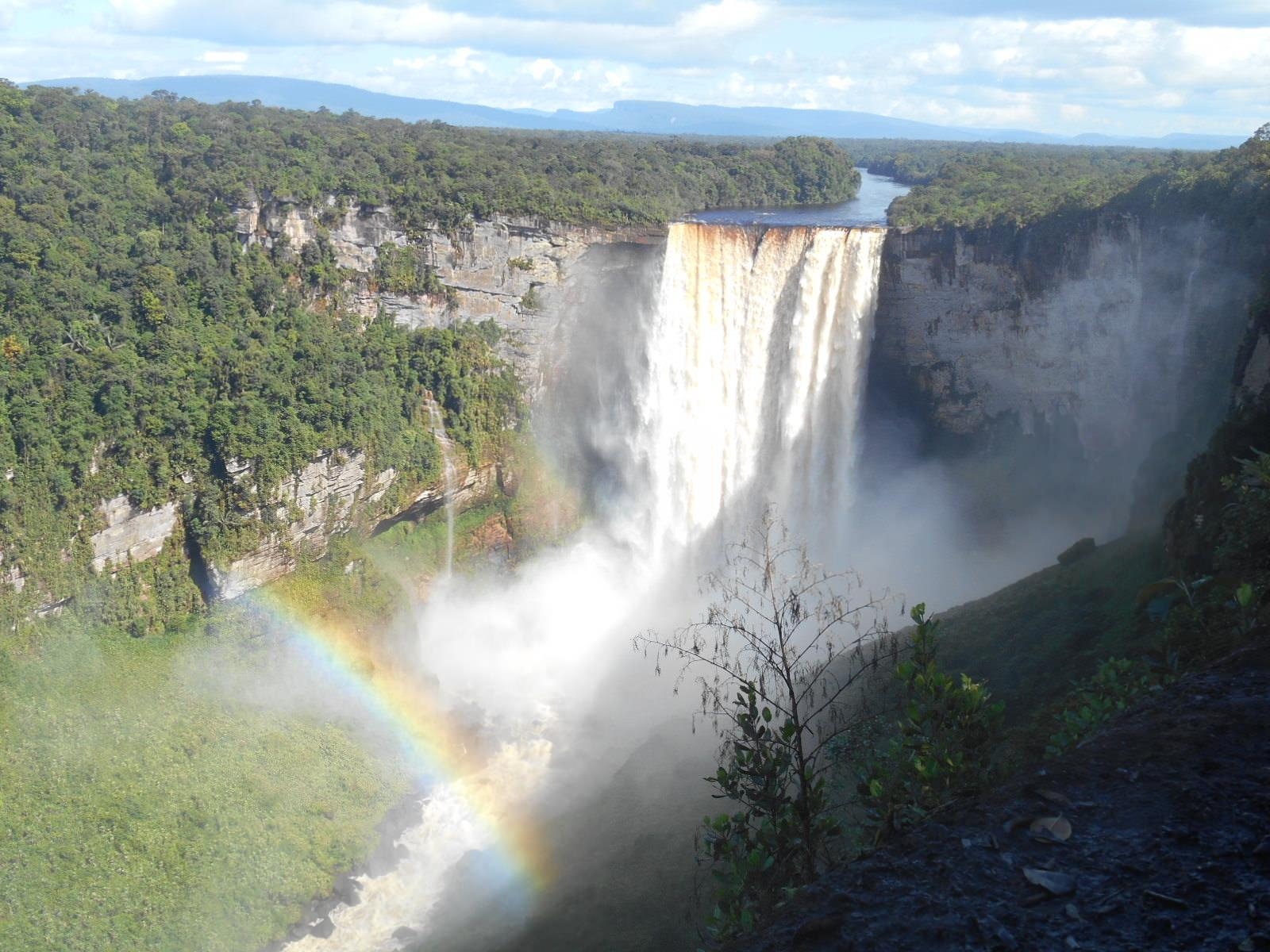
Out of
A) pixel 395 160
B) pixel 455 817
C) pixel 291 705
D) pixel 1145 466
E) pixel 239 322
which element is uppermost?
pixel 395 160

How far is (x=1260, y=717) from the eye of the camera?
6.69m

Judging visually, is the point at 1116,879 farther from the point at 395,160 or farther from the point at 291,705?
the point at 395,160

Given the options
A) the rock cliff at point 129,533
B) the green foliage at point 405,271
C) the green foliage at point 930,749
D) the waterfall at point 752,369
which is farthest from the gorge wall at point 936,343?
the green foliage at point 930,749

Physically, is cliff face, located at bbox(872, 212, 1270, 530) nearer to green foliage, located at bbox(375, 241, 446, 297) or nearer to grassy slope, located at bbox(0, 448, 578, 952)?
green foliage, located at bbox(375, 241, 446, 297)

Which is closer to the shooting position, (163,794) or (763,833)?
(763,833)

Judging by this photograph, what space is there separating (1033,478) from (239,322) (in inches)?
870

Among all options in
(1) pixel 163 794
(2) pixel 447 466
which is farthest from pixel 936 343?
(1) pixel 163 794

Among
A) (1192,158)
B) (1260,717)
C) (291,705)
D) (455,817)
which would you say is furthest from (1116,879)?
(1192,158)

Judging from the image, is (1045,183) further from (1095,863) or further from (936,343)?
(1095,863)

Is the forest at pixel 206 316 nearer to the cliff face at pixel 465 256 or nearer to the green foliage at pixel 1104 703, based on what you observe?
the cliff face at pixel 465 256

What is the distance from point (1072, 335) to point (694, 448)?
35.4 feet

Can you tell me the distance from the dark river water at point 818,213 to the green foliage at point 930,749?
970 inches

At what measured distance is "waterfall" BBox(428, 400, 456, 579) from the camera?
93.5 ft

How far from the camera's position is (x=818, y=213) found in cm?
3734
